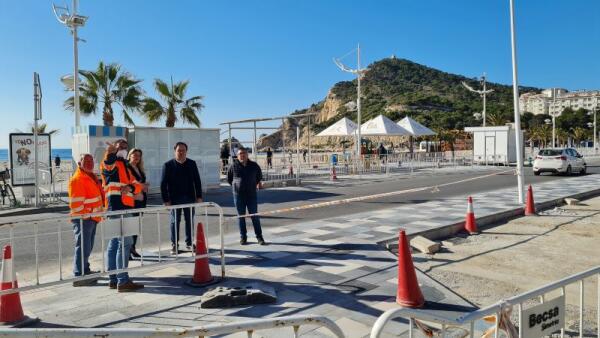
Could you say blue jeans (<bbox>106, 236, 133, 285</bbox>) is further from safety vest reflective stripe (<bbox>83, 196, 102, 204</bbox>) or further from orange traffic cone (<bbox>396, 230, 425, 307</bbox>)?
orange traffic cone (<bbox>396, 230, 425, 307</bbox>)

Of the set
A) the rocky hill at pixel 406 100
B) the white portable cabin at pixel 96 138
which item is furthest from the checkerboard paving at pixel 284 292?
the rocky hill at pixel 406 100

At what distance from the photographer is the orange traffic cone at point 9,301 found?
4.50 m

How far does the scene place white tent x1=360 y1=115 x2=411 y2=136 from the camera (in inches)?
1131

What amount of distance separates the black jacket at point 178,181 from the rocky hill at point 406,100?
8704 cm

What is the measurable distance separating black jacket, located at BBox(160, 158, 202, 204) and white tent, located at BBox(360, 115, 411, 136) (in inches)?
875

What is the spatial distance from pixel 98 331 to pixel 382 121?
93.2 feet

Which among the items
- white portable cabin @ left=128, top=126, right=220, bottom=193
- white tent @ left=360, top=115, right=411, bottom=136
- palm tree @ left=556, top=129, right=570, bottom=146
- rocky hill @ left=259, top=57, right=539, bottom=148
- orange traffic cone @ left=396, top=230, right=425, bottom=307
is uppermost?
rocky hill @ left=259, top=57, right=539, bottom=148

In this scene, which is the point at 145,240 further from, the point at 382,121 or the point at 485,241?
the point at 382,121

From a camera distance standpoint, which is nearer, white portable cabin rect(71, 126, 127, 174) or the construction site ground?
the construction site ground

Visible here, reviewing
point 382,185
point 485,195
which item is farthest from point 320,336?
point 382,185

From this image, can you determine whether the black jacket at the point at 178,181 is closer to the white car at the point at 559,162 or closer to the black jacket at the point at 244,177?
the black jacket at the point at 244,177

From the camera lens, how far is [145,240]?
861cm

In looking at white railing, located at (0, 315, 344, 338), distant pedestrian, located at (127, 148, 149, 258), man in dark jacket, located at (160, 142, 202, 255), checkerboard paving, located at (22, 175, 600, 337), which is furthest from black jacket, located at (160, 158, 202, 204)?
white railing, located at (0, 315, 344, 338)

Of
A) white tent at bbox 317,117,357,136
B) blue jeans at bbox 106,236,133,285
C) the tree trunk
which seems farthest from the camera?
white tent at bbox 317,117,357,136
